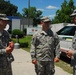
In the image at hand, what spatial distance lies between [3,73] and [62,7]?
43049 mm

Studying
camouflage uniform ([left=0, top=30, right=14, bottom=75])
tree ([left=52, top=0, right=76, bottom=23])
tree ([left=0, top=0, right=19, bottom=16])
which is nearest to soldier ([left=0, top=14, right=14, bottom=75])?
camouflage uniform ([left=0, top=30, right=14, bottom=75])

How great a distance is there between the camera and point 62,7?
47.8m

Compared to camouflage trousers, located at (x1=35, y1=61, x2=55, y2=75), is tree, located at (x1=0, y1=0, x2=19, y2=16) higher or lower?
higher

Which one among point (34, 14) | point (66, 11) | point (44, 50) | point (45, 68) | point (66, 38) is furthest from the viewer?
point (34, 14)

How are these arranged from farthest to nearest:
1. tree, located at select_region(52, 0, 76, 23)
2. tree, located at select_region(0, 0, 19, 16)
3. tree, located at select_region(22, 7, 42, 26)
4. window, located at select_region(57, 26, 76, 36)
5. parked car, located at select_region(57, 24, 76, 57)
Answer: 1. tree, located at select_region(22, 7, 42, 26)
2. tree, located at select_region(0, 0, 19, 16)
3. tree, located at select_region(52, 0, 76, 23)
4. window, located at select_region(57, 26, 76, 36)
5. parked car, located at select_region(57, 24, 76, 57)

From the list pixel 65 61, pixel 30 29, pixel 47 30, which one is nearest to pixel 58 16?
pixel 30 29

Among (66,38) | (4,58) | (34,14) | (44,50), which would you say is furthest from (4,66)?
(34,14)

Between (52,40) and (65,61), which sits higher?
(52,40)

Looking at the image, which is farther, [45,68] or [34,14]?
[34,14]

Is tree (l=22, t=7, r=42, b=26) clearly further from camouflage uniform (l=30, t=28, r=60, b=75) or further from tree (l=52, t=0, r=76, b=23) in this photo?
camouflage uniform (l=30, t=28, r=60, b=75)

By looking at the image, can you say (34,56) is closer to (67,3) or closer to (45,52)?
(45,52)

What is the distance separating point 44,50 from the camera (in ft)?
20.5

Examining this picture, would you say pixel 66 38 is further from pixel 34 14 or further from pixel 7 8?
pixel 34 14

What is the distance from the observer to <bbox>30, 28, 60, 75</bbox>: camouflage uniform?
246 inches
